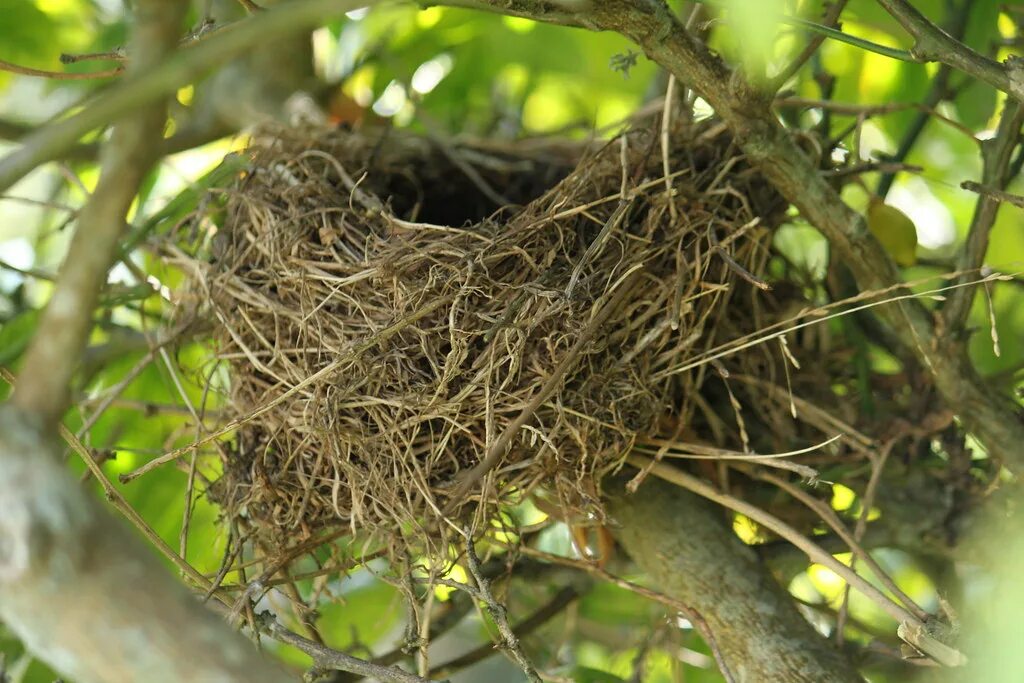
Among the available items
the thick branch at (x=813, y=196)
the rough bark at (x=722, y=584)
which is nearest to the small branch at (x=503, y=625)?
the rough bark at (x=722, y=584)

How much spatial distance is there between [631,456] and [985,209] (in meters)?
0.47

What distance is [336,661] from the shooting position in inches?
36.0

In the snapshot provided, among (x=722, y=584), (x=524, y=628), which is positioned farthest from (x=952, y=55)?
(x=524, y=628)

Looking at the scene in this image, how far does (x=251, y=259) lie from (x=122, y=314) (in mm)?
1016

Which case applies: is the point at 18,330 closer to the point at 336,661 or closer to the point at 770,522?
the point at 336,661

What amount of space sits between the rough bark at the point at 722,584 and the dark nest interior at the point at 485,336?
0.25 feet

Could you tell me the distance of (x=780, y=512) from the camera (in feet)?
4.11

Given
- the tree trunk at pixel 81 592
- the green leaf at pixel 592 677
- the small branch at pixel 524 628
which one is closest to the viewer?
the tree trunk at pixel 81 592

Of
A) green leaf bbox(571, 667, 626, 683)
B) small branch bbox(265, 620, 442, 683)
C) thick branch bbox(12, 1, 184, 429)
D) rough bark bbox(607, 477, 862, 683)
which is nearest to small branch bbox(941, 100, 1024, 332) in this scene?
rough bark bbox(607, 477, 862, 683)

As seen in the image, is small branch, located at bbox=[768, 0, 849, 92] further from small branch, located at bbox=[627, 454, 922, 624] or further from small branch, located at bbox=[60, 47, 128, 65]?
small branch, located at bbox=[60, 47, 128, 65]

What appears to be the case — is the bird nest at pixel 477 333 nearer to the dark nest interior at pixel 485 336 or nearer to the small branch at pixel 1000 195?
the dark nest interior at pixel 485 336

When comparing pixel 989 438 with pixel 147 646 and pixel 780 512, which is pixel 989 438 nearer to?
pixel 780 512

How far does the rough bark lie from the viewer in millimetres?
998

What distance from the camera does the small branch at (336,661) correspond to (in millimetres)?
874
